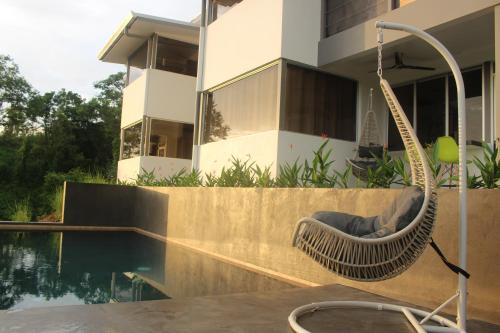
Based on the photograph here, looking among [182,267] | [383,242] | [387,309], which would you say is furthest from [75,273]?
[383,242]

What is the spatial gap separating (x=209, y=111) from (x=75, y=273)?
19.1ft

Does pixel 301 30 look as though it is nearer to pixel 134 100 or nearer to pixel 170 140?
pixel 170 140

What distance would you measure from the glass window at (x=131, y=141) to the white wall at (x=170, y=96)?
95 centimetres

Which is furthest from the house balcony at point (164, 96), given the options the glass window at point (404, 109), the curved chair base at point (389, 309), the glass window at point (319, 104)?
the curved chair base at point (389, 309)

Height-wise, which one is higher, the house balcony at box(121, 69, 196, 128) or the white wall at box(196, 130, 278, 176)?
the house balcony at box(121, 69, 196, 128)

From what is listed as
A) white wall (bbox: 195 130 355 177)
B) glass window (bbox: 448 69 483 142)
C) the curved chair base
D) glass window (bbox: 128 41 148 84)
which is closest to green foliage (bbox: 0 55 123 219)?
glass window (bbox: 128 41 148 84)

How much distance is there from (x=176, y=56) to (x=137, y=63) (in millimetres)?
2172

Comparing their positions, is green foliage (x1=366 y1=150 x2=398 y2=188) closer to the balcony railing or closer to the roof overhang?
the balcony railing

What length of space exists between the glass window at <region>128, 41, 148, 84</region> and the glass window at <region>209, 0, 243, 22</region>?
422 cm

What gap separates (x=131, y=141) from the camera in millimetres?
14219

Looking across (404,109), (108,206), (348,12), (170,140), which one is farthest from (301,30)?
(170,140)

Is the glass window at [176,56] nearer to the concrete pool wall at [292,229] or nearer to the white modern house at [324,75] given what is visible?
the white modern house at [324,75]

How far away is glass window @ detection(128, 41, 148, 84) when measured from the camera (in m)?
14.6

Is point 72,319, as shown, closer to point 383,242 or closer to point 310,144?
point 383,242
